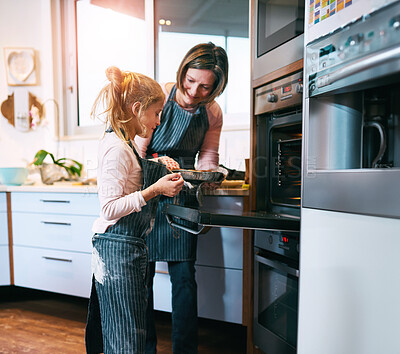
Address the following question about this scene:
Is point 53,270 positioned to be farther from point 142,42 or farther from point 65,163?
point 142,42

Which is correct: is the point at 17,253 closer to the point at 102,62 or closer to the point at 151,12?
the point at 102,62

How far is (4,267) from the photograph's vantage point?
2184 mm

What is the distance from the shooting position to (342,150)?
89cm

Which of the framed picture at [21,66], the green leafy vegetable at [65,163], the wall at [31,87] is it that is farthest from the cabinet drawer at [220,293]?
the framed picture at [21,66]

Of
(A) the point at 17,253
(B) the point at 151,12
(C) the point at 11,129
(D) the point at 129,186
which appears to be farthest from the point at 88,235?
(B) the point at 151,12

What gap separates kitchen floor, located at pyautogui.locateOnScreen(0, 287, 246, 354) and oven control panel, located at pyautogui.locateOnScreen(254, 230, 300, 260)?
616mm

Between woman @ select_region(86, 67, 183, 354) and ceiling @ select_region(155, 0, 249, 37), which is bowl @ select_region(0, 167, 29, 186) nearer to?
ceiling @ select_region(155, 0, 249, 37)

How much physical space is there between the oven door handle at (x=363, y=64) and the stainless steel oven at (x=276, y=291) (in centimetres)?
53

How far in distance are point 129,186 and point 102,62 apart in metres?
1.76

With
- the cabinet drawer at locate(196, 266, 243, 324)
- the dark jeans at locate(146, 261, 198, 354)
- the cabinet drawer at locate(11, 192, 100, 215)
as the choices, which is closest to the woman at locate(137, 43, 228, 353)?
the dark jeans at locate(146, 261, 198, 354)

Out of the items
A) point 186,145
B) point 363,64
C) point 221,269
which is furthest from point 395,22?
point 221,269

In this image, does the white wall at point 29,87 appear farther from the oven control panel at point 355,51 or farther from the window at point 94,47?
the oven control panel at point 355,51

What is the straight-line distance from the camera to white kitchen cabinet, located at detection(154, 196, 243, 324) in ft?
5.36

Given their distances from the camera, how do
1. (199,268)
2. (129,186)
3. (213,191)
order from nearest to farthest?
(129,186) → (213,191) → (199,268)
